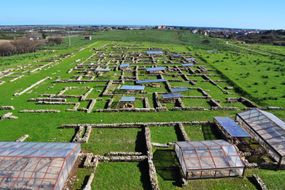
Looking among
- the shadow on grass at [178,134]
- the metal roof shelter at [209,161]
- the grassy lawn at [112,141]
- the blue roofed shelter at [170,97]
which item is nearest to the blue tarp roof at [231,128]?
the metal roof shelter at [209,161]

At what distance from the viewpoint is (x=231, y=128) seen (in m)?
21.2

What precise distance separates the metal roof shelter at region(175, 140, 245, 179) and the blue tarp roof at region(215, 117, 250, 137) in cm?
294

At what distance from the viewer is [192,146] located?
17531 mm

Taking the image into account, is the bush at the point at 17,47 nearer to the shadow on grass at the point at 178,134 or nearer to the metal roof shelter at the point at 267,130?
the shadow on grass at the point at 178,134

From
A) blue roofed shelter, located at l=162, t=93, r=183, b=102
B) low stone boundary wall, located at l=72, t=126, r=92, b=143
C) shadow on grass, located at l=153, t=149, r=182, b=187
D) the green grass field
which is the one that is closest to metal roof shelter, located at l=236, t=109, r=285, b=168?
the green grass field

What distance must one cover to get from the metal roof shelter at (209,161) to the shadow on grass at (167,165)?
56cm

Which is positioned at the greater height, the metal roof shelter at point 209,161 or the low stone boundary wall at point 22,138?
the metal roof shelter at point 209,161

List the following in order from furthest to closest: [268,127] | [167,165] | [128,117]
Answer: [128,117], [268,127], [167,165]

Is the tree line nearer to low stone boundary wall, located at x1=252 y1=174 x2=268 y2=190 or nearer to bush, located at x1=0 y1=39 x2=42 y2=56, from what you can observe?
bush, located at x1=0 y1=39 x2=42 y2=56

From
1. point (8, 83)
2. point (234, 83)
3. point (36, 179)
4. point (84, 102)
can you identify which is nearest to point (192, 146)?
point (36, 179)

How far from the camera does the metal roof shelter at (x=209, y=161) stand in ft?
52.3

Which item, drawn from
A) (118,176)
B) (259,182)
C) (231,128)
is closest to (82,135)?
(118,176)

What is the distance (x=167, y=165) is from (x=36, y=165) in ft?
28.1

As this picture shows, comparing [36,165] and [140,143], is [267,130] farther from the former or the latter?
[36,165]
